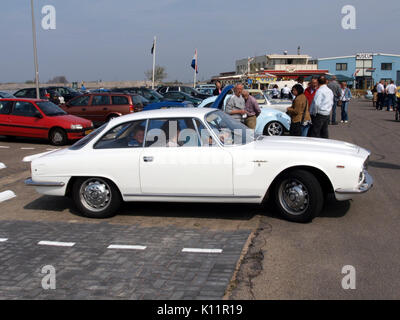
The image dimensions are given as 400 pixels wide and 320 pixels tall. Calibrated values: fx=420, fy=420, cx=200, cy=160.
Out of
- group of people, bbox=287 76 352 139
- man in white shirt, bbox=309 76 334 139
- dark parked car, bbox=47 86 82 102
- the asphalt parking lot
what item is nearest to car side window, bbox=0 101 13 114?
the asphalt parking lot

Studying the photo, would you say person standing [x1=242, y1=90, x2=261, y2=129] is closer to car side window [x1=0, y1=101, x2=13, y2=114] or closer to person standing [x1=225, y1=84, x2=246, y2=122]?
person standing [x1=225, y1=84, x2=246, y2=122]

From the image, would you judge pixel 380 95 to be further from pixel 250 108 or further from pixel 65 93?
pixel 65 93

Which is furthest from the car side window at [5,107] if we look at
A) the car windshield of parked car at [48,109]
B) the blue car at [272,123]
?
the blue car at [272,123]

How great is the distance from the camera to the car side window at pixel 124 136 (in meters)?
5.93

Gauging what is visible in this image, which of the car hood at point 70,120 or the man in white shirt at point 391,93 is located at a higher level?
the man in white shirt at point 391,93

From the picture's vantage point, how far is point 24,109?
1373 cm

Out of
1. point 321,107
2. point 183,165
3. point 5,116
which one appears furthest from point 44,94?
point 183,165

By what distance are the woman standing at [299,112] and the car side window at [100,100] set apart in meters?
9.55

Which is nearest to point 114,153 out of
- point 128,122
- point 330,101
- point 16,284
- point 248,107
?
point 128,122

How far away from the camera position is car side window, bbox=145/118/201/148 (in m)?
5.77

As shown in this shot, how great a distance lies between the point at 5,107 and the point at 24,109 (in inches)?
28.2

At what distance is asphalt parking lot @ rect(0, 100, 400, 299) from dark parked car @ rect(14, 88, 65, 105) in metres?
20.4

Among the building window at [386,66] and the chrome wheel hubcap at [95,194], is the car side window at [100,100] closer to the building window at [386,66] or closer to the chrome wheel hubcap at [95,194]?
the chrome wheel hubcap at [95,194]

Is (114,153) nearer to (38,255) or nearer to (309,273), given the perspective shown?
(38,255)
